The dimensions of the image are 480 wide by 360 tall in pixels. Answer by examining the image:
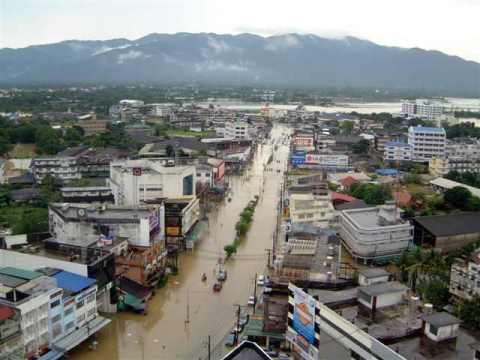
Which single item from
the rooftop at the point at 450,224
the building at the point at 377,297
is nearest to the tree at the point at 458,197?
the rooftop at the point at 450,224

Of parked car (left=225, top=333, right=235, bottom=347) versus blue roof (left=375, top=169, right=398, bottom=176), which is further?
blue roof (left=375, top=169, right=398, bottom=176)

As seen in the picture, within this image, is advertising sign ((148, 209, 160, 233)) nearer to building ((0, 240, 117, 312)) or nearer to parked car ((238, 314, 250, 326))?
building ((0, 240, 117, 312))

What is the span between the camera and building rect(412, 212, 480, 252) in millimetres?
14734

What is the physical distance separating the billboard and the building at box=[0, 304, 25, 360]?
4.40 m

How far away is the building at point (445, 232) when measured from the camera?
1473 cm

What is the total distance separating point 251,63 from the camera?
167750 mm

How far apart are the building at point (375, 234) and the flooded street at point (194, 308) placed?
2361mm

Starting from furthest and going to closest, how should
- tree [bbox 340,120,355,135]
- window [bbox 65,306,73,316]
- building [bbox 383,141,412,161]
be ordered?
tree [bbox 340,120,355,135]
building [bbox 383,141,412,161]
window [bbox 65,306,73,316]

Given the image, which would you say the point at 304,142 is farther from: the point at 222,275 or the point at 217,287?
the point at 217,287

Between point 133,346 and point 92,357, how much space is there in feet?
2.55

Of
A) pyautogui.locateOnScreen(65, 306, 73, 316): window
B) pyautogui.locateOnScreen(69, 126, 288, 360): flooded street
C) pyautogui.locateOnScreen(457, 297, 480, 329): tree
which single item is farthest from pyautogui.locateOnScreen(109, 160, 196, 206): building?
pyautogui.locateOnScreen(457, 297, 480, 329): tree

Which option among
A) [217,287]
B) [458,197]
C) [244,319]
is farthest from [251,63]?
[244,319]

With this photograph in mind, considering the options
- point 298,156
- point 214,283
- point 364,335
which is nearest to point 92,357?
point 214,283

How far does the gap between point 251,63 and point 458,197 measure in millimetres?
153082
